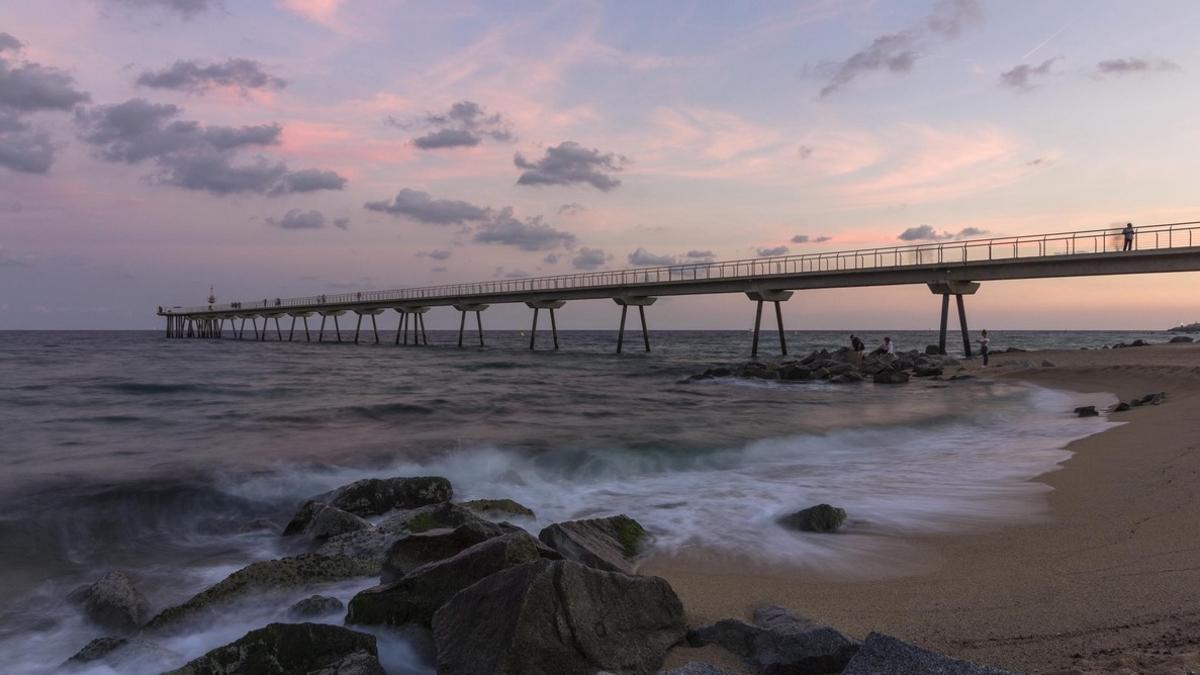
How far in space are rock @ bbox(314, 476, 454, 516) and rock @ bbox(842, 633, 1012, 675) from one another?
6.30 metres

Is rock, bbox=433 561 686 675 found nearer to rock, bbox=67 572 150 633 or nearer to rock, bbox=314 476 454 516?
rock, bbox=67 572 150 633

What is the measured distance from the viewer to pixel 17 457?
488 inches

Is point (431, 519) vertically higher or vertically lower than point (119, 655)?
higher

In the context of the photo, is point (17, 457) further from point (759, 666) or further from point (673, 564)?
point (759, 666)

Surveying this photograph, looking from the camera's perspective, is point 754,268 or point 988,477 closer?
point 988,477

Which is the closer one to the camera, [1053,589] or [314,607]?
[1053,589]

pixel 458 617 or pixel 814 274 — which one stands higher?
pixel 814 274

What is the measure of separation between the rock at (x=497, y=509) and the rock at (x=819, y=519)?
3.10m

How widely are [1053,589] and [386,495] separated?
6964mm

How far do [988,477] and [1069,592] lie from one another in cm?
528

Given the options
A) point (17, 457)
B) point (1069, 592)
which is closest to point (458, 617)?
point (1069, 592)

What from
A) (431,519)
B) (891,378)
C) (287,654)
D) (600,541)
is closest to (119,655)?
(287,654)

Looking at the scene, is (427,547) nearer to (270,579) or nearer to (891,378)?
(270,579)

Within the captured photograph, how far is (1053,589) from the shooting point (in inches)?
196
